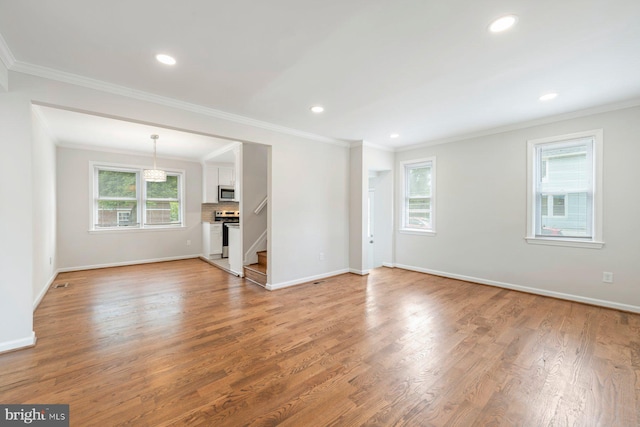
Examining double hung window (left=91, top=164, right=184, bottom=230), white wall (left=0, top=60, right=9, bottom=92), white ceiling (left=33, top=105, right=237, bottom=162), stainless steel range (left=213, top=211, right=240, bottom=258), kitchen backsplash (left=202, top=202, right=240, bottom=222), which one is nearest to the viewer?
white wall (left=0, top=60, right=9, bottom=92)

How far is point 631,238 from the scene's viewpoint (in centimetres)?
324

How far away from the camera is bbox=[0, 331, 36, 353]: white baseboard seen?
229cm

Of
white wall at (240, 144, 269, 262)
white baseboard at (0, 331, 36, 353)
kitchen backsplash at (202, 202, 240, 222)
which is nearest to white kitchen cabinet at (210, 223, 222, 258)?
kitchen backsplash at (202, 202, 240, 222)

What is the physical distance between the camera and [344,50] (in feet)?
7.09

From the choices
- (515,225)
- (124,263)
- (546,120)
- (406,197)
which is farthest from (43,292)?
(546,120)

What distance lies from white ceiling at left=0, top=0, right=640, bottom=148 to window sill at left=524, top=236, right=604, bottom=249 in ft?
6.00

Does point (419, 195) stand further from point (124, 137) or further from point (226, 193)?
point (124, 137)

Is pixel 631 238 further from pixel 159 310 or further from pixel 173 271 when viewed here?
pixel 173 271

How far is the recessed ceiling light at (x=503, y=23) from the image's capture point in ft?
5.85

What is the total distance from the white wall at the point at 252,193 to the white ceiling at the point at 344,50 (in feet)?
5.67

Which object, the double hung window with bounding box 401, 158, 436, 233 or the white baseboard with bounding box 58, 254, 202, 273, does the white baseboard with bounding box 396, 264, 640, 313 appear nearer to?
the double hung window with bounding box 401, 158, 436, 233

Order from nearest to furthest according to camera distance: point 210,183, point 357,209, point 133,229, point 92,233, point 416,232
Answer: point 357,209 < point 416,232 < point 92,233 < point 133,229 < point 210,183

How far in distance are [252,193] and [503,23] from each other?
14.3ft

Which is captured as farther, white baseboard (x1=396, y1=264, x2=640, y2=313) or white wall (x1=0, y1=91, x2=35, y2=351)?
white baseboard (x1=396, y1=264, x2=640, y2=313)
